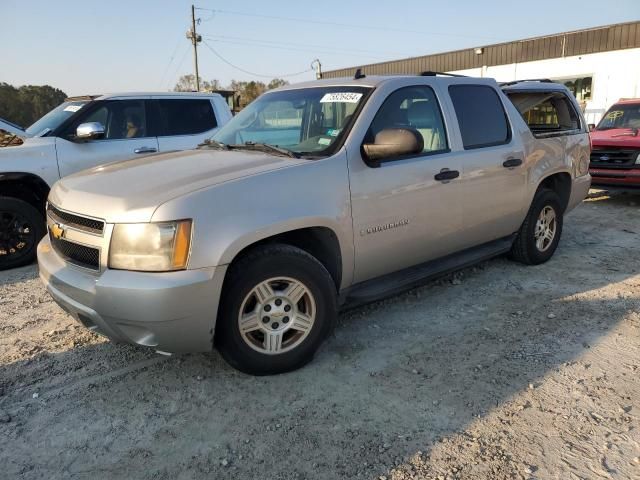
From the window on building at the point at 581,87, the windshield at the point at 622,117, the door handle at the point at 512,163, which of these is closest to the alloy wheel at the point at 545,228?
the door handle at the point at 512,163

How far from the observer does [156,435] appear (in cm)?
270

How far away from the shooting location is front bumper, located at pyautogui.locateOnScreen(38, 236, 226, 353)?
2680mm

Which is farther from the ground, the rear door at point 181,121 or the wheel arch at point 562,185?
the rear door at point 181,121

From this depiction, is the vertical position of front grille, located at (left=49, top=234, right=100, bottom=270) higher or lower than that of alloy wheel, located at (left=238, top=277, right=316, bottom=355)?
higher

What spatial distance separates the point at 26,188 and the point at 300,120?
3.59 meters

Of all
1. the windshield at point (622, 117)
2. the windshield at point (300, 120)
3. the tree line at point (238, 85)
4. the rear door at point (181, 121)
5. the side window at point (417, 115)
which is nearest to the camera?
the windshield at point (300, 120)

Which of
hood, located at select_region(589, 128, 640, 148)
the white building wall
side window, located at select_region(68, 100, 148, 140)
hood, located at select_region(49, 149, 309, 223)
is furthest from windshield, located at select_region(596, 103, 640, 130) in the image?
the white building wall

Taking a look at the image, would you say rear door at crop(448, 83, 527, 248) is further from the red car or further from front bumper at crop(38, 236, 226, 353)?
the red car

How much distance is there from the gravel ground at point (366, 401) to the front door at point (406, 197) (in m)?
0.60

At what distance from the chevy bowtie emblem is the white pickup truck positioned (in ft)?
6.54

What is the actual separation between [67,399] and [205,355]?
34.4 inches

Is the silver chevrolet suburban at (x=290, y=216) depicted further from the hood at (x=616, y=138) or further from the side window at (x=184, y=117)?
the hood at (x=616, y=138)

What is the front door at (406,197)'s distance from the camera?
11.4ft

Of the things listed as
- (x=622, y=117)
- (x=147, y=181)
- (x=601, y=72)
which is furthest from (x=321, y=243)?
(x=601, y=72)
